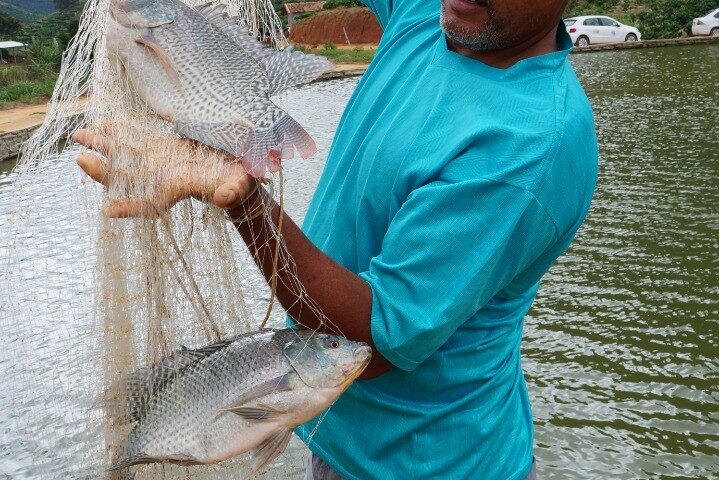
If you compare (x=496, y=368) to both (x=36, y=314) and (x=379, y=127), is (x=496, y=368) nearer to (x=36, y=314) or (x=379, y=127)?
(x=379, y=127)

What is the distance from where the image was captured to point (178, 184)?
1.66m

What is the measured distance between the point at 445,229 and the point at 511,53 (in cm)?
55

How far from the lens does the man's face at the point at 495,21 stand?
1.90 m

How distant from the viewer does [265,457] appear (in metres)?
1.83

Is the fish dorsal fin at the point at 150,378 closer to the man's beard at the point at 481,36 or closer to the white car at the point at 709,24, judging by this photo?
the man's beard at the point at 481,36

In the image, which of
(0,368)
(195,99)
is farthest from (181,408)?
(0,368)

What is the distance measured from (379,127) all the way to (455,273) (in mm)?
455

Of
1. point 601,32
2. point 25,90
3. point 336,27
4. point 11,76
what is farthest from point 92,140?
point 336,27

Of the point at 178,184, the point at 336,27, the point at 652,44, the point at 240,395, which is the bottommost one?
the point at 336,27

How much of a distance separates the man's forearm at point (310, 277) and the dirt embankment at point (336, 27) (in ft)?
147

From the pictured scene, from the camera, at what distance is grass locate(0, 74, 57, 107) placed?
26.6m

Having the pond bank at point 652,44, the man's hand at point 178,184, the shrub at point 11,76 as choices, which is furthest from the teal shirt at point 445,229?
the pond bank at point 652,44

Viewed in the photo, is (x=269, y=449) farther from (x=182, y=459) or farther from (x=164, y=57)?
(x=164, y=57)

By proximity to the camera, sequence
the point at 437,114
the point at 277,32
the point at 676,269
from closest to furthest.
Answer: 1. the point at 437,114
2. the point at 277,32
3. the point at 676,269
